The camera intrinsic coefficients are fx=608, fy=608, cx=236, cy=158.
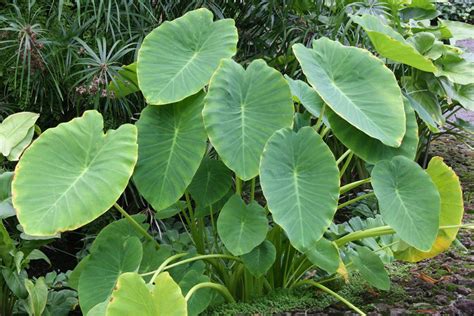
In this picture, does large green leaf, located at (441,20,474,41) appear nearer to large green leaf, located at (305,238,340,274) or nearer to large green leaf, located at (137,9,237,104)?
large green leaf, located at (137,9,237,104)

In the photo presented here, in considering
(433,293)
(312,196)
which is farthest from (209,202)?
(433,293)

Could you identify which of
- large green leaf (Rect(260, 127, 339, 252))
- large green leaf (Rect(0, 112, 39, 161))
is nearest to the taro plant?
large green leaf (Rect(260, 127, 339, 252))

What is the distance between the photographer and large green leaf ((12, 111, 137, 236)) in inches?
61.9

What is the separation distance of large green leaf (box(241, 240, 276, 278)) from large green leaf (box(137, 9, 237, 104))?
515mm

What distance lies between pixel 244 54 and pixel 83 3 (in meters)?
0.82

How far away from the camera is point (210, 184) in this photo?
1.95m

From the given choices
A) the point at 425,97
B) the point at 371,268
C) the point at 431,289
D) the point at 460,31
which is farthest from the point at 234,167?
the point at 460,31

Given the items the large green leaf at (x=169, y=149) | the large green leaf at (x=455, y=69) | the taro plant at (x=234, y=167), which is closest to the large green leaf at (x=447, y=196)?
the taro plant at (x=234, y=167)

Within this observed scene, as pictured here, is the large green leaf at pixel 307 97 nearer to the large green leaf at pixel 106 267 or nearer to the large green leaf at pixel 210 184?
the large green leaf at pixel 210 184

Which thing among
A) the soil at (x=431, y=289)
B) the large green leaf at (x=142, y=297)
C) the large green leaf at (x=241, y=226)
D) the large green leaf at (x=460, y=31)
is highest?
the large green leaf at (x=142, y=297)

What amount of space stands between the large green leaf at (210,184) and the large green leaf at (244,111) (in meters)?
0.20

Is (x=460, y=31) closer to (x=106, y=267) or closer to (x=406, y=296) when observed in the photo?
(x=406, y=296)

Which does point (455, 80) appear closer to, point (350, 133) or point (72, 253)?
point (350, 133)

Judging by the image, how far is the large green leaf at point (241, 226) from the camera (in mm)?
1766
